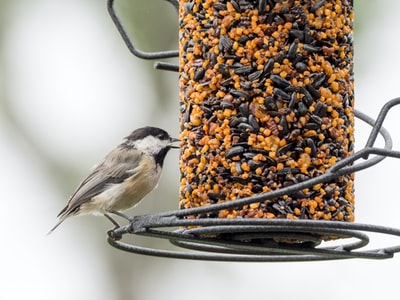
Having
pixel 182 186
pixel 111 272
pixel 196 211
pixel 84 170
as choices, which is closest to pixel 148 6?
pixel 84 170

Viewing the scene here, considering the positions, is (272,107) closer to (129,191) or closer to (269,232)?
(269,232)

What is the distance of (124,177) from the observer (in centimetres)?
482

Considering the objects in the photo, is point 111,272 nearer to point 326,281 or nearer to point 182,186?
point 326,281

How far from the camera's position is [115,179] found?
4.82 m

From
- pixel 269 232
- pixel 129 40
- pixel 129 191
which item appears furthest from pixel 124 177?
pixel 269 232

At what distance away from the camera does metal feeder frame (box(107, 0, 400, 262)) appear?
11.6ft

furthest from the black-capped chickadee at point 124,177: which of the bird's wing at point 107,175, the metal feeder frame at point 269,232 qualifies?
the metal feeder frame at point 269,232

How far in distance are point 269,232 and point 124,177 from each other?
113cm

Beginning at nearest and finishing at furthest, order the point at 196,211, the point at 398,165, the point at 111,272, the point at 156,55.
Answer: the point at 196,211
the point at 156,55
the point at 398,165
the point at 111,272

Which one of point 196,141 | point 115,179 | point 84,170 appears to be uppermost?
point 196,141

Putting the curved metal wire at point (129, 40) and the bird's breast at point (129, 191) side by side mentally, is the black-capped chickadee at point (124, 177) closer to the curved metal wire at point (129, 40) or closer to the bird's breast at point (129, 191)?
the bird's breast at point (129, 191)

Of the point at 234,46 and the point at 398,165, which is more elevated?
the point at 234,46

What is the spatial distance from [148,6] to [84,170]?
1.43 meters

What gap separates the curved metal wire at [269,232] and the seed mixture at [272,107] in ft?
0.35
